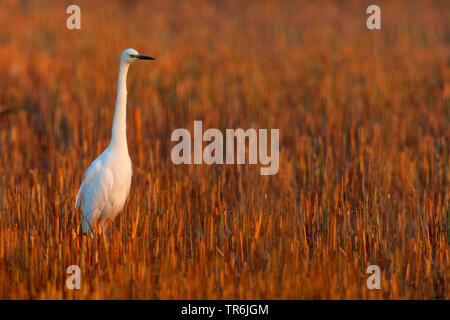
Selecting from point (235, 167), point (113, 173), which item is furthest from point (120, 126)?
point (235, 167)

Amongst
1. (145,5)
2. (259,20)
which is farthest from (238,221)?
(145,5)

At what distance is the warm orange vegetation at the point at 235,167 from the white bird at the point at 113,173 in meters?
0.19

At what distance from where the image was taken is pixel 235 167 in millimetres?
8031

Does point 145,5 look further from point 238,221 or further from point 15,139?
point 238,221

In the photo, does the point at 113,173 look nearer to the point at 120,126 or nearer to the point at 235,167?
the point at 120,126

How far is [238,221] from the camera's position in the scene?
5.98 meters

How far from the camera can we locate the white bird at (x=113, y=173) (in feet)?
19.9

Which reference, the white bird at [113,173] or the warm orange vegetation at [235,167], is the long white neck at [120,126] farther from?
the warm orange vegetation at [235,167]

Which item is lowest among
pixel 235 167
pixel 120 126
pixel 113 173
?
pixel 113 173

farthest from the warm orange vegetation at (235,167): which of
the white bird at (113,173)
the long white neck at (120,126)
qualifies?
→ the long white neck at (120,126)

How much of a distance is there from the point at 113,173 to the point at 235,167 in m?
2.25

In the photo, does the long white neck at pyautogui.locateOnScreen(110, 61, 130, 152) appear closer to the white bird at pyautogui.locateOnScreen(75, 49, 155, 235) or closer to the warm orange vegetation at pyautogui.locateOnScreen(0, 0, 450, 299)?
the white bird at pyautogui.locateOnScreen(75, 49, 155, 235)

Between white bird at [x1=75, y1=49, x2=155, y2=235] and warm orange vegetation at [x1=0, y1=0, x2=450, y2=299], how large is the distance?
19 centimetres

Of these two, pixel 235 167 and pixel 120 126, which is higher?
pixel 120 126
